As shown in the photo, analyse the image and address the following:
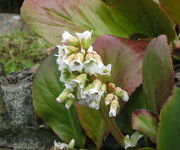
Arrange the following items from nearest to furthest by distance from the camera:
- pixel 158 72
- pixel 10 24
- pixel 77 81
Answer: pixel 77 81 → pixel 158 72 → pixel 10 24

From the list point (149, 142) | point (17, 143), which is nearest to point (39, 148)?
point (17, 143)

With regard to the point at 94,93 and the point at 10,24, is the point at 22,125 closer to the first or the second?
the point at 94,93

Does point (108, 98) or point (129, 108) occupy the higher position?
point (108, 98)

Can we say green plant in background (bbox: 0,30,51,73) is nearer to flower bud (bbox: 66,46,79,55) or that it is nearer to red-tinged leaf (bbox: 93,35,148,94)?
red-tinged leaf (bbox: 93,35,148,94)

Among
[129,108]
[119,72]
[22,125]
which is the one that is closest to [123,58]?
[119,72]

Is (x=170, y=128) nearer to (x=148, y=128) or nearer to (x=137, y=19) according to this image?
(x=148, y=128)

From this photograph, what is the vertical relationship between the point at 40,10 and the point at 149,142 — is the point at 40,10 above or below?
above
